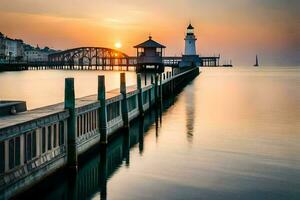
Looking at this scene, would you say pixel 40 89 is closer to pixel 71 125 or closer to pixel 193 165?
pixel 193 165

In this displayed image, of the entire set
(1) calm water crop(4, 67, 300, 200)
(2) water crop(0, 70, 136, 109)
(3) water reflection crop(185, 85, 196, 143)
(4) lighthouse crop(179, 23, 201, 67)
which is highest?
(4) lighthouse crop(179, 23, 201, 67)

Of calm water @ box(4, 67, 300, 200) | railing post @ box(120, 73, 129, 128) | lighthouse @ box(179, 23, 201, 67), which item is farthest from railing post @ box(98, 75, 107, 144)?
lighthouse @ box(179, 23, 201, 67)

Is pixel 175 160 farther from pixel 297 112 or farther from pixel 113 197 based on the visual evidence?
pixel 297 112

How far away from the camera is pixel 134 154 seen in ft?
60.8

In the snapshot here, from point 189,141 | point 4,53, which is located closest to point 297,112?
point 189,141

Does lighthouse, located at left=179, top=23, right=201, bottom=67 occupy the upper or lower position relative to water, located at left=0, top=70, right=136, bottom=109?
upper

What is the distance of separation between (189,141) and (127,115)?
3.45 m

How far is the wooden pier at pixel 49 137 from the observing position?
1021 centimetres

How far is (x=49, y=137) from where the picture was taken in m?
12.5

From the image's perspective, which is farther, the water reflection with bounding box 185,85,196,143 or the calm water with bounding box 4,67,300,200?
the water reflection with bounding box 185,85,196,143

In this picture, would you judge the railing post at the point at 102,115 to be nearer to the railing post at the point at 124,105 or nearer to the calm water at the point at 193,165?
the calm water at the point at 193,165

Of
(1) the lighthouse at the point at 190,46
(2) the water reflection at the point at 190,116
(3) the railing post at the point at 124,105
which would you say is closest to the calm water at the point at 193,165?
(2) the water reflection at the point at 190,116

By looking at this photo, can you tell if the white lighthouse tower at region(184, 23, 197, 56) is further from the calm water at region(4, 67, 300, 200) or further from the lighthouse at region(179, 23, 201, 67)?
the calm water at region(4, 67, 300, 200)

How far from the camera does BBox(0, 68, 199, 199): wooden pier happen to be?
33.5 ft
